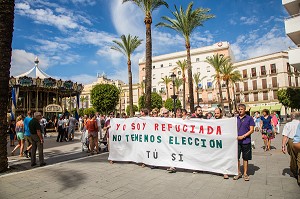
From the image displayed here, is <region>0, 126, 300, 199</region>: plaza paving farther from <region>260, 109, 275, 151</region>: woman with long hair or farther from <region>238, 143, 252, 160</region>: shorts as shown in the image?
<region>260, 109, 275, 151</region>: woman with long hair

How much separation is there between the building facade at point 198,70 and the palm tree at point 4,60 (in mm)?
48606

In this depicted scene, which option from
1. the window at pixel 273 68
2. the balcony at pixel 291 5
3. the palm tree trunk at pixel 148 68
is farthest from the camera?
the window at pixel 273 68

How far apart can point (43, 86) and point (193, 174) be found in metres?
24.8

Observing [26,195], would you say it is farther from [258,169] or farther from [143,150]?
[258,169]

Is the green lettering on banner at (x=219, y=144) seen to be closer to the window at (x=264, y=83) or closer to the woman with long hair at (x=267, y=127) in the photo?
the woman with long hair at (x=267, y=127)

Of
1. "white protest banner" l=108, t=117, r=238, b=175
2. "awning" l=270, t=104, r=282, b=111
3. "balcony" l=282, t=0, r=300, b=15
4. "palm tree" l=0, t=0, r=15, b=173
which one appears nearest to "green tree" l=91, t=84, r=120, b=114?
"balcony" l=282, t=0, r=300, b=15

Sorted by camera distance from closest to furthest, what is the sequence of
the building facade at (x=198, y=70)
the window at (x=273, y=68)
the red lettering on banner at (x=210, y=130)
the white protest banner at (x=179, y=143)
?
the white protest banner at (x=179, y=143), the red lettering on banner at (x=210, y=130), the window at (x=273, y=68), the building facade at (x=198, y=70)

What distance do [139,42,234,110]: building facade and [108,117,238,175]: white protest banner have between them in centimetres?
4697

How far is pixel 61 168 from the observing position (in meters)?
6.82

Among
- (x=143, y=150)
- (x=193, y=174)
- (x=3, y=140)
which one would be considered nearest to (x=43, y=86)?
(x=3, y=140)

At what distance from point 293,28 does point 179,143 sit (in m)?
18.0

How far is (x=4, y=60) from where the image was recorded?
6.55 metres

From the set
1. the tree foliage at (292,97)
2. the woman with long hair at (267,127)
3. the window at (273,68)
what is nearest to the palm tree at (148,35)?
the woman with long hair at (267,127)

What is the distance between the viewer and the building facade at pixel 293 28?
55.3 feet
